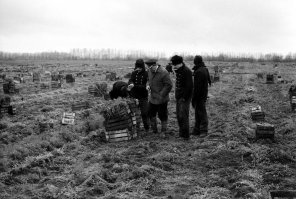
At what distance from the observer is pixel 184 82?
9742mm

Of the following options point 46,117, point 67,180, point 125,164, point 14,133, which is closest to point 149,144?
point 125,164

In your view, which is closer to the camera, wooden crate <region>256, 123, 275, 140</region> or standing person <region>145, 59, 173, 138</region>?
wooden crate <region>256, 123, 275, 140</region>

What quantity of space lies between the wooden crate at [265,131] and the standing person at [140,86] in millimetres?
3281

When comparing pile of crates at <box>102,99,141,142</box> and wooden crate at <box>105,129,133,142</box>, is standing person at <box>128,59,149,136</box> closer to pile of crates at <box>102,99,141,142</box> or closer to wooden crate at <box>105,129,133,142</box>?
pile of crates at <box>102,99,141,142</box>

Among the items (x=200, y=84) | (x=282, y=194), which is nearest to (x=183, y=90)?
(x=200, y=84)

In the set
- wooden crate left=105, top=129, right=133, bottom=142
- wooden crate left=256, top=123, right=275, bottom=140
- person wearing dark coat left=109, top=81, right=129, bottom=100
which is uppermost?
person wearing dark coat left=109, top=81, right=129, bottom=100

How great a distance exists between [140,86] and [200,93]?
177 centimetres

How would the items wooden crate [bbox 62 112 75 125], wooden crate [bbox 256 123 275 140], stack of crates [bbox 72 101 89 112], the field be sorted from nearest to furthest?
the field, wooden crate [bbox 256 123 275 140], wooden crate [bbox 62 112 75 125], stack of crates [bbox 72 101 89 112]

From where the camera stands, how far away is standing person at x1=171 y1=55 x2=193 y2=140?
970 cm

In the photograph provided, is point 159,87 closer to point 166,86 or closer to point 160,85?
point 160,85

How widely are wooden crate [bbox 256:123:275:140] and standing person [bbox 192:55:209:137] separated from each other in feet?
5.23

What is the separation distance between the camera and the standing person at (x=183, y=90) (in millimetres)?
9695

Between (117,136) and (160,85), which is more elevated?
(160,85)

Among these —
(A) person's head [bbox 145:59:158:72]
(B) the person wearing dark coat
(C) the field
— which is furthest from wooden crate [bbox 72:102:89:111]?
(A) person's head [bbox 145:59:158:72]
